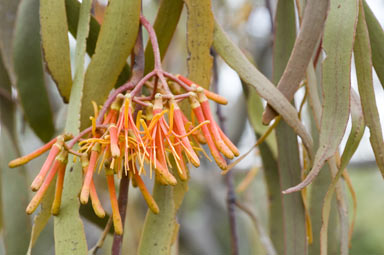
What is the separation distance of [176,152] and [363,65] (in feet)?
0.93

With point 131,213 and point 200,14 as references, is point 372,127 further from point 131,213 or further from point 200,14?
point 131,213

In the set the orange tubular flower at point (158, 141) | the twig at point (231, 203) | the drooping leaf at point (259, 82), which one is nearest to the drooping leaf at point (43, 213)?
the orange tubular flower at point (158, 141)

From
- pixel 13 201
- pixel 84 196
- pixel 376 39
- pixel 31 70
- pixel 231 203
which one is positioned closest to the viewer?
pixel 84 196

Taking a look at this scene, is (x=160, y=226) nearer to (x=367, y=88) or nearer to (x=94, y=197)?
(x=94, y=197)

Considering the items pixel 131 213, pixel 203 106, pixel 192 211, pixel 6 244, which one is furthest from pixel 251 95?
pixel 192 211

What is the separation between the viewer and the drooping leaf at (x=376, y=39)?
71 centimetres

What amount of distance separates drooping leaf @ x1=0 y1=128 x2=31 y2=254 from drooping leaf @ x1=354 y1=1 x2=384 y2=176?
0.64m

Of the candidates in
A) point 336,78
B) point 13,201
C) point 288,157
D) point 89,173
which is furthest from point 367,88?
point 13,201

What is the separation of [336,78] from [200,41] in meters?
0.19

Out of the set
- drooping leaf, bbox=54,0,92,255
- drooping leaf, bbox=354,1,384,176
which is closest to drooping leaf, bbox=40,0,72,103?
drooping leaf, bbox=54,0,92,255

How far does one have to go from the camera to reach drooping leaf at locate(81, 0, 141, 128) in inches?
25.7

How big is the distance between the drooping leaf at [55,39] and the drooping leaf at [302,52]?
0.90ft

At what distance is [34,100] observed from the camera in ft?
2.94

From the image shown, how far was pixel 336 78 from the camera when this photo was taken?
616mm
